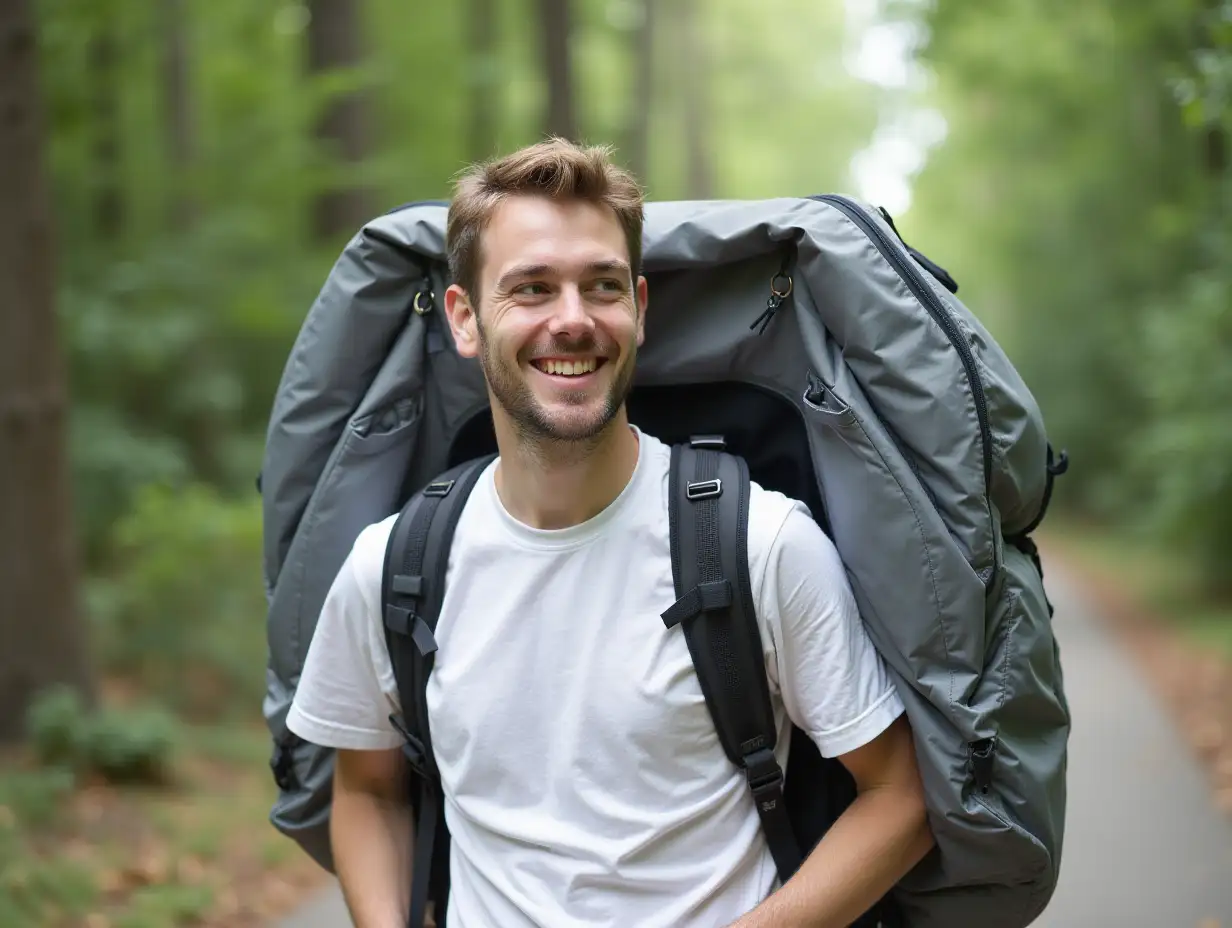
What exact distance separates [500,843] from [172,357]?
10587 mm

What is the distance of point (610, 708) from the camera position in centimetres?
252

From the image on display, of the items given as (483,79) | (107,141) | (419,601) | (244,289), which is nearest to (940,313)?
(419,601)

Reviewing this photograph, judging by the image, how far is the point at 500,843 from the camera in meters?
2.61

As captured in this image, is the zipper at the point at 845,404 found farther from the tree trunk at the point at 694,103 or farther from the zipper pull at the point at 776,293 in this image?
the tree trunk at the point at 694,103

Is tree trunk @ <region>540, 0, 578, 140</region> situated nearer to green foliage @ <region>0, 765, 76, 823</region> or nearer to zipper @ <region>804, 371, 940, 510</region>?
green foliage @ <region>0, 765, 76, 823</region>

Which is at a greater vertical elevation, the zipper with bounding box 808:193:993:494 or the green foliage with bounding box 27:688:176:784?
the zipper with bounding box 808:193:993:494

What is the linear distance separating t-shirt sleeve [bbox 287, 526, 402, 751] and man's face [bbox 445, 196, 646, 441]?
0.46 meters

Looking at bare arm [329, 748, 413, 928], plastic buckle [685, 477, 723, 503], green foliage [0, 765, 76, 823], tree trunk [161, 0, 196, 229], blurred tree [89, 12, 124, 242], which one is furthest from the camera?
blurred tree [89, 12, 124, 242]

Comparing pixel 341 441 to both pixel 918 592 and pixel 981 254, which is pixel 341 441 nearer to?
pixel 918 592

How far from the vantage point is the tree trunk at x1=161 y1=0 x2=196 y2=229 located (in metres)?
13.1

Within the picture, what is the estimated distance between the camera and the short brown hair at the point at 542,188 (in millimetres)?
2643

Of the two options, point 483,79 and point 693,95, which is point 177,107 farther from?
point 693,95

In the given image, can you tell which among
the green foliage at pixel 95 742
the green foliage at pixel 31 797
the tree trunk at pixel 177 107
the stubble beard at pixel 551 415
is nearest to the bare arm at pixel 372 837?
the stubble beard at pixel 551 415

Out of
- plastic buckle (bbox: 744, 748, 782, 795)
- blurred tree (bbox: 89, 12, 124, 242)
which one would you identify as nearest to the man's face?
plastic buckle (bbox: 744, 748, 782, 795)
